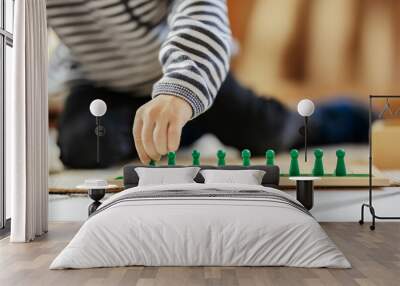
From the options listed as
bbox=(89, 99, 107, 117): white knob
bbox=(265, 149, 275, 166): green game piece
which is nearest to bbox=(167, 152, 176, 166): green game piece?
bbox=(89, 99, 107, 117): white knob

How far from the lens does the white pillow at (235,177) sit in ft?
21.8

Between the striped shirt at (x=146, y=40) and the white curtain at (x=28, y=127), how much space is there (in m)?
0.79

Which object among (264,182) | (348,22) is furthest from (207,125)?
(348,22)

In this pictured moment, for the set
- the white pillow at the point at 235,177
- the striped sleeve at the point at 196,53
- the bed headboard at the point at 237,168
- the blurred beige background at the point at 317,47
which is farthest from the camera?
the blurred beige background at the point at 317,47

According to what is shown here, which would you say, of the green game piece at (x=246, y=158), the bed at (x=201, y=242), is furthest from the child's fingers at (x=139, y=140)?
the bed at (x=201, y=242)

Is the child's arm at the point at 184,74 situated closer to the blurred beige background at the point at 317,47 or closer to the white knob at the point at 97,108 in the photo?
the blurred beige background at the point at 317,47

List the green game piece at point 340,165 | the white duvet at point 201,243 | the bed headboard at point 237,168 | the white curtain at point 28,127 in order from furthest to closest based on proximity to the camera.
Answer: the green game piece at point 340,165, the bed headboard at point 237,168, the white curtain at point 28,127, the white duvet at point 201,243

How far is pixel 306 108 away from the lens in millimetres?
7102

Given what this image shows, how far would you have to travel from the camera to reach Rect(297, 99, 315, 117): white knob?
711 centimetres

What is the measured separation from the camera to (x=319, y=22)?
7.31m

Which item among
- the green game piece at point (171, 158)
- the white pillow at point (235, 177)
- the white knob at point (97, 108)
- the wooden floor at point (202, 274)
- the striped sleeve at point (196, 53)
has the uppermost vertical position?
the striped sleeve at point (196, 53)

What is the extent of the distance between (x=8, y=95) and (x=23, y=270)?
2.81 m

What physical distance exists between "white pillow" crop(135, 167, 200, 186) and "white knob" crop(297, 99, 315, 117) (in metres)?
1.41

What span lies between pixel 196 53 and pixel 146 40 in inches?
24.7
